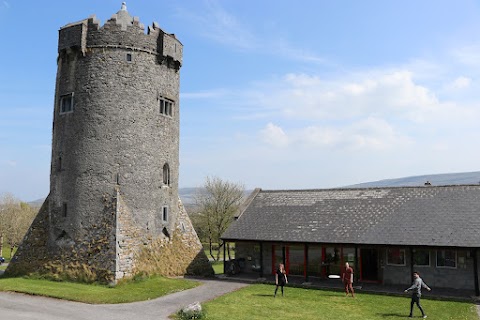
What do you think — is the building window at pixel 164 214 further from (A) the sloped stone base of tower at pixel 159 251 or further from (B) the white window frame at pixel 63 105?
(B) the white window frame at pixel 63 105

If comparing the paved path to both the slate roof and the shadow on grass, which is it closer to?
the slate roof

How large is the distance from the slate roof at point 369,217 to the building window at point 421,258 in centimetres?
131

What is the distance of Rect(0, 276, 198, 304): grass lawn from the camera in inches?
727

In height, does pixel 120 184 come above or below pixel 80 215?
above

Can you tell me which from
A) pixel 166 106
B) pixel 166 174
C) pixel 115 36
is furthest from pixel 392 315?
pixel 115 36

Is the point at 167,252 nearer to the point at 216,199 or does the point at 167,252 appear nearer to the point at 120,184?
the point at 120,184

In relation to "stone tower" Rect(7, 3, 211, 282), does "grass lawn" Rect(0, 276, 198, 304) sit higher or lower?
lower

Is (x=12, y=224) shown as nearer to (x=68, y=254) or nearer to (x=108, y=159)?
(x=68, y=254)

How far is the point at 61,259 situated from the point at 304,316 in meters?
14.4

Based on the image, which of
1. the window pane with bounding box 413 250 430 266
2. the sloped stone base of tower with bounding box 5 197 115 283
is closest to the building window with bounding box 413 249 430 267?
the window pane with bounding box 413 250 430 266

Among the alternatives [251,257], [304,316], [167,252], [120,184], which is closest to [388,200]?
[251,257]

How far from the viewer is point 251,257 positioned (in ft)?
83.9

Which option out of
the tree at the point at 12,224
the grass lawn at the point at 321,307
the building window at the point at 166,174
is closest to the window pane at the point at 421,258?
the grass lawn at the point at 321,307

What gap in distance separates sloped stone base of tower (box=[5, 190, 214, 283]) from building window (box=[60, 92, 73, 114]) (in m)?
5.67
